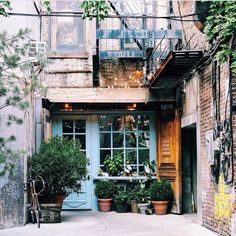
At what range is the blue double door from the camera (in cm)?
1466

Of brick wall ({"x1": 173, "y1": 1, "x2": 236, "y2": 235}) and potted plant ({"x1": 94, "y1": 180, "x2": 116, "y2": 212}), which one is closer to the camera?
brick wall ({"x1": 173, "y1": 1, "x2": 236, "y2": 235})

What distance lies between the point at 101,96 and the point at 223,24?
19.7ft

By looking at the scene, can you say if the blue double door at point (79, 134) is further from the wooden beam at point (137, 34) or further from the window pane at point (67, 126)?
the wooden beam at point (137, 34)

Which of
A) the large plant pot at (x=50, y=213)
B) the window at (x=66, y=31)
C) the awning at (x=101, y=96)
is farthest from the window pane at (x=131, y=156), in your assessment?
the large plant pot at (x=50, y=213)

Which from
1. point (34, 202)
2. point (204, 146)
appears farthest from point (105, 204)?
point (204, 146)

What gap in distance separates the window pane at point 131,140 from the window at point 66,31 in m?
2.67

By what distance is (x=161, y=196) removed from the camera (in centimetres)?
1331

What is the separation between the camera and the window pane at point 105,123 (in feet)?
49.1

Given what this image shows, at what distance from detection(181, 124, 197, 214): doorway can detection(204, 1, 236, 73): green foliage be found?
16.8 feet

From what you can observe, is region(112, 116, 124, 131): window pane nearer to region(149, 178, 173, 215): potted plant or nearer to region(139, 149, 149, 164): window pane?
region(139, 149, 149, 164): window pane

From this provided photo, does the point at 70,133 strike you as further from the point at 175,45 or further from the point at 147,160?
the point at 175,45

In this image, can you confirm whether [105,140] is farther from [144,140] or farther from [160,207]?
[160,207]

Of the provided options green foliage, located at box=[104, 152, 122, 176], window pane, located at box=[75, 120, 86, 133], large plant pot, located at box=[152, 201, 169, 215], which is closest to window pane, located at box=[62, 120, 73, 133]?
window pane, located at box=[75, 120, 86, 133]

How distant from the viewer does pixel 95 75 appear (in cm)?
1401
